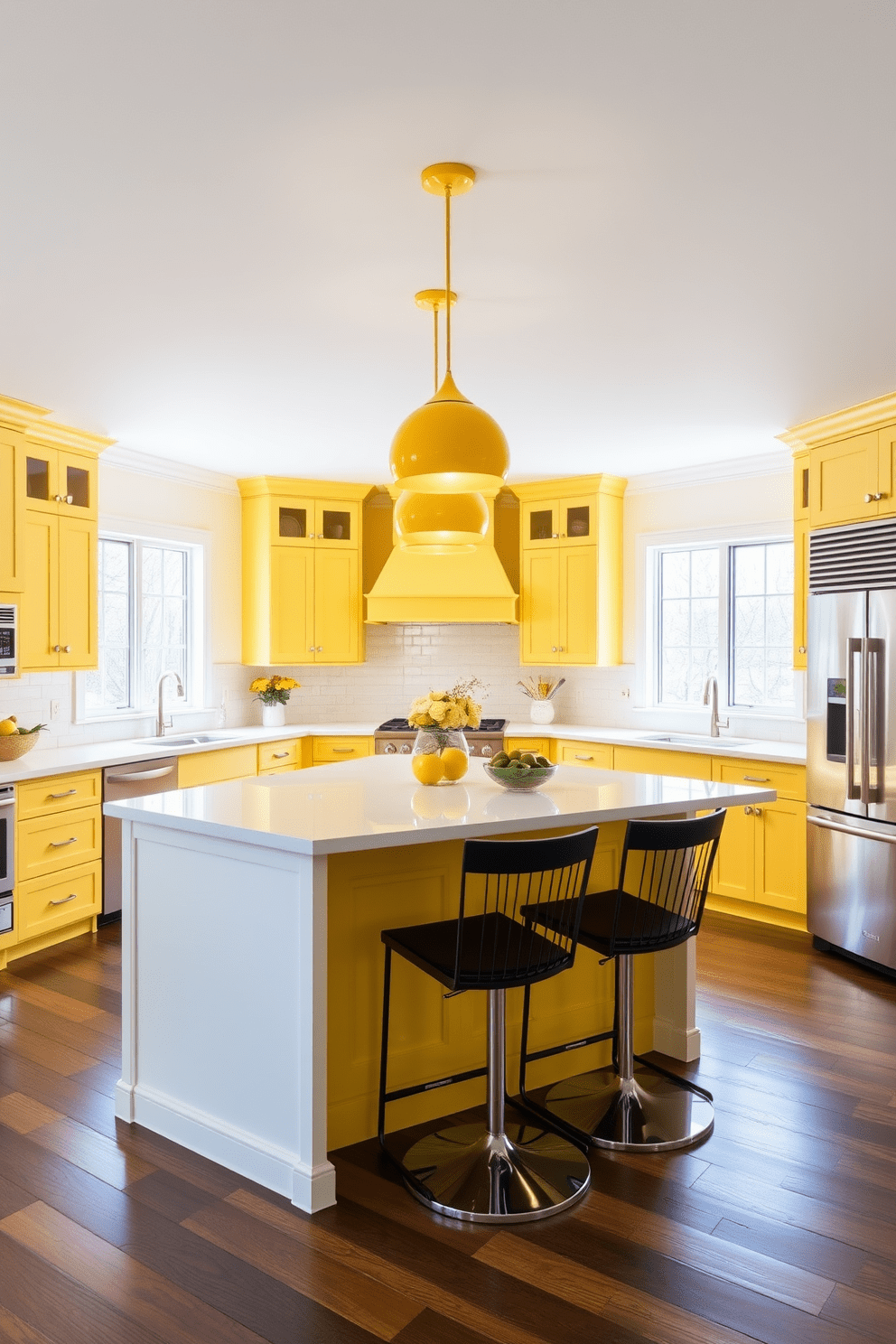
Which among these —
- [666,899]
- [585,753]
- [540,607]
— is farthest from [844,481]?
[666,899]

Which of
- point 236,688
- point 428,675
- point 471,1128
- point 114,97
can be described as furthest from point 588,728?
point 114,97

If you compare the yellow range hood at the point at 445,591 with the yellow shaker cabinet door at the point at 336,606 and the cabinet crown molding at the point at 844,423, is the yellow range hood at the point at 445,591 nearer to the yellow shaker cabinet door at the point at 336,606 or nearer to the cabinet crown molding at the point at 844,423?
the yellow shaker cabinet door at the point at 336,606

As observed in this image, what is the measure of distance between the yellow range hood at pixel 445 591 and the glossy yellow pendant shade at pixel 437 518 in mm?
3042

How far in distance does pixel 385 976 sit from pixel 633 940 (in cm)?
73

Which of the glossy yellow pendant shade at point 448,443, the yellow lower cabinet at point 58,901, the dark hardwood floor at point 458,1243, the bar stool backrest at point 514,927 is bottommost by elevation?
the dark hardwood floor at point 458,1243

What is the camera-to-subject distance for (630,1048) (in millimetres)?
Answer: 2939

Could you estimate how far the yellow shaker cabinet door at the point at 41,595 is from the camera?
15.6 ft

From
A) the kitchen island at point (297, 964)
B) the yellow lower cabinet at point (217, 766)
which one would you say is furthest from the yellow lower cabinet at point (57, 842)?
the kitchen island at point (297, 964)

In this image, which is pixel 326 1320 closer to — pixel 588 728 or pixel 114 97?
pixel 114 97

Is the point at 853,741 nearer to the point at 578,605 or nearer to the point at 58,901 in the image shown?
the point at 578,605

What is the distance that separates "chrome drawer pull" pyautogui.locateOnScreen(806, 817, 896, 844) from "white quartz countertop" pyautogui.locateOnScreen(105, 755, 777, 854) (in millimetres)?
1279

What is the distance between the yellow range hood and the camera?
21.1 ft

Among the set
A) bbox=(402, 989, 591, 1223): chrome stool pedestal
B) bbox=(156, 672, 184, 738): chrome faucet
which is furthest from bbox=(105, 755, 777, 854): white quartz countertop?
bbox=(156, 672, 184, 738): chrome faucet

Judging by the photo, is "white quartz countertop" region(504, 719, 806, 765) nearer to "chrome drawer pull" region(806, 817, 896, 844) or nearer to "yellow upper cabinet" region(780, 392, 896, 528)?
"chrome drawer pull" region(806, 817, 896, 844)
